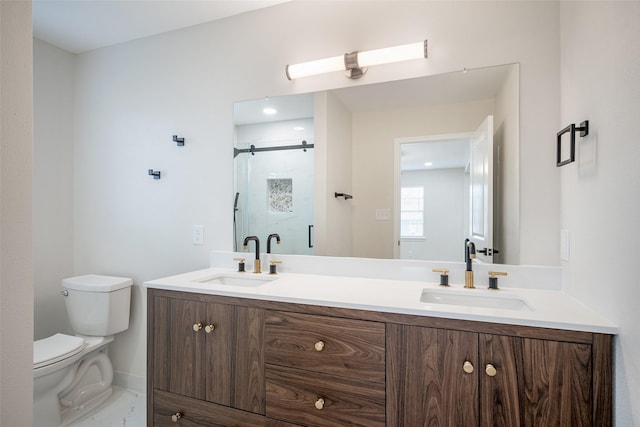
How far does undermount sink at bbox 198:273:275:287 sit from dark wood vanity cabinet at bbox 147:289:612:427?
0.32 meters

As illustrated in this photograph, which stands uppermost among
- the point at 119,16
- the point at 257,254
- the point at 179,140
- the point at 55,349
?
the point at 119,16

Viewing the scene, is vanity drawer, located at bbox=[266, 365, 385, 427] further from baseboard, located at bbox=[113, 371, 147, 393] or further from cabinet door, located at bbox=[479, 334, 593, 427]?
baseboard, located at bbox=[113, 371, 147, 393]

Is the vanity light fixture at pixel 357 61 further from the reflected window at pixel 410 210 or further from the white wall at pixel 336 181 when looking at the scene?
the reflected window at pixel 410 210

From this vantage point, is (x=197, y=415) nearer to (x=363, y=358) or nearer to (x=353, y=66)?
(x=363, y=358)

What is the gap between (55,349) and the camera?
183cm

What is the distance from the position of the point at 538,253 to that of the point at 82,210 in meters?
3.07

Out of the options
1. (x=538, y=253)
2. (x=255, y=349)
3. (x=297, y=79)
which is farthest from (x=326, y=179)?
(x=538, y=253)

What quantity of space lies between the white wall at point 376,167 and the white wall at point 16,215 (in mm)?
1364

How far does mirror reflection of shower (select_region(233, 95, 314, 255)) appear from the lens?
187 centimetres

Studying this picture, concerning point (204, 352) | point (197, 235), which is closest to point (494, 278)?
point (204, 352)

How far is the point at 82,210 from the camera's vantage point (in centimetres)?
247

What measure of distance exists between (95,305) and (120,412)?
2.38 feet

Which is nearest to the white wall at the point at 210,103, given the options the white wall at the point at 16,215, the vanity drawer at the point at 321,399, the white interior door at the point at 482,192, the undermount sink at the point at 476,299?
the white interior door at the point at 482,192

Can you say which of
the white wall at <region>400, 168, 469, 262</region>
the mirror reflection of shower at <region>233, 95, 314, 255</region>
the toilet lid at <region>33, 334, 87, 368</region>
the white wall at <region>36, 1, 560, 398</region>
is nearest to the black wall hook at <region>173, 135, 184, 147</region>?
the white wall at <region>36, 1, 560, 398</region>
